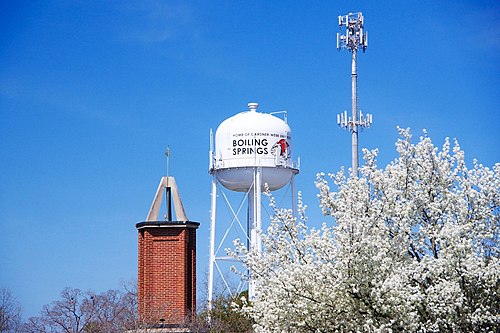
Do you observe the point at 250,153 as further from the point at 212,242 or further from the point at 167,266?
the point at 167,266

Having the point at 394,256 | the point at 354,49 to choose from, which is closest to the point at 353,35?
the point at 354,49

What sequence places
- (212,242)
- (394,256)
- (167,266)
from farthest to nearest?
(212,242) → (167,266) → (394,256)

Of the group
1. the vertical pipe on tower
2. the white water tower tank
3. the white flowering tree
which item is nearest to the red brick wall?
the vertical pipe on tower

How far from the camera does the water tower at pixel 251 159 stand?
154 feet

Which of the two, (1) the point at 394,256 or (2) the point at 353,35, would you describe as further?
(2) the point at 353,35

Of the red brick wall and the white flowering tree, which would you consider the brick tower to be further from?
the white flowering tree

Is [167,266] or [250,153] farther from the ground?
[250,153]

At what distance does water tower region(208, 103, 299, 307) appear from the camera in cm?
4703

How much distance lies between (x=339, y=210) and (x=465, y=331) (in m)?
3.74

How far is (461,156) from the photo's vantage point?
21672 millimetres

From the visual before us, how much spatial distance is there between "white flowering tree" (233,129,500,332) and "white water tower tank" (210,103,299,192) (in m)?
25.1

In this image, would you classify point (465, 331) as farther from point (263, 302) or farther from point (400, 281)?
point (263, 302)

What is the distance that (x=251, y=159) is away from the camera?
47219 mm

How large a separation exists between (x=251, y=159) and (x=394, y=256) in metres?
27.2
